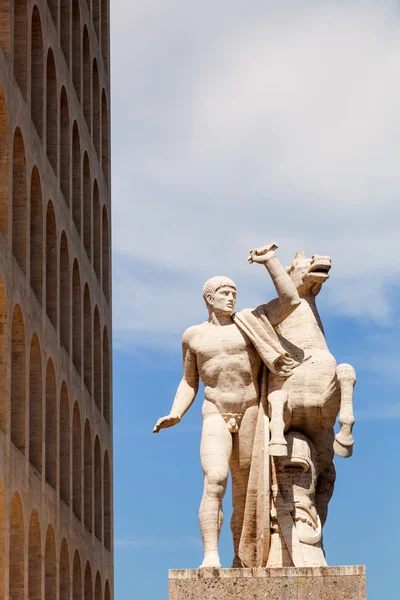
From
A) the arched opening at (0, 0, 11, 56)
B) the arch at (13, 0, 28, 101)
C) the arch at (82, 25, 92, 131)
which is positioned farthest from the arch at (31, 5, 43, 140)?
the arch at (82, 25, 92, 131)

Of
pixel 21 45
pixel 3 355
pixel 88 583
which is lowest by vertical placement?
pixel 88 583

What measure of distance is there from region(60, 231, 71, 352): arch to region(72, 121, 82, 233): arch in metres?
3.47

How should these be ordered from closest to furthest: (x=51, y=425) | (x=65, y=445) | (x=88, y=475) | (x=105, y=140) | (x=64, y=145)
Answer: (x=51, y=425) → (x=65, y=445) → (x=64, y=145) → (x=88, y=475) → (x=105, y=140)

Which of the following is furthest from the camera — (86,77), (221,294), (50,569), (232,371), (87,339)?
(86,77)

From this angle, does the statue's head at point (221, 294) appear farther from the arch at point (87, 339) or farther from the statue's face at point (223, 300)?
the arch at point (87, 339)

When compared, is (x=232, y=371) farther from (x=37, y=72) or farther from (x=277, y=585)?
(x=37, y=72)

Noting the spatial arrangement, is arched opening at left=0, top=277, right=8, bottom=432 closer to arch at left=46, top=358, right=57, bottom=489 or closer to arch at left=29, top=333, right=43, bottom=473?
arch at left=29, top=333, right=43, bottom=473

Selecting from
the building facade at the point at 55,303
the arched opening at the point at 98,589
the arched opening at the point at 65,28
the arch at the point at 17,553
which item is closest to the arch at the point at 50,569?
the building facade at the point at 55,303

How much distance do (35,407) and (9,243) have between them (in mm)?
5933

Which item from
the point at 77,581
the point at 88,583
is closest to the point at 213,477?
the point at 77,581

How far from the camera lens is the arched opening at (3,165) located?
38875 mm

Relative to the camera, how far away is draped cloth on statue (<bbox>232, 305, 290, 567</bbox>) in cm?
2445

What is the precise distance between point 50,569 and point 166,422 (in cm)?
2023

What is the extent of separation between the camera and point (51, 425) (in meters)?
46.1
